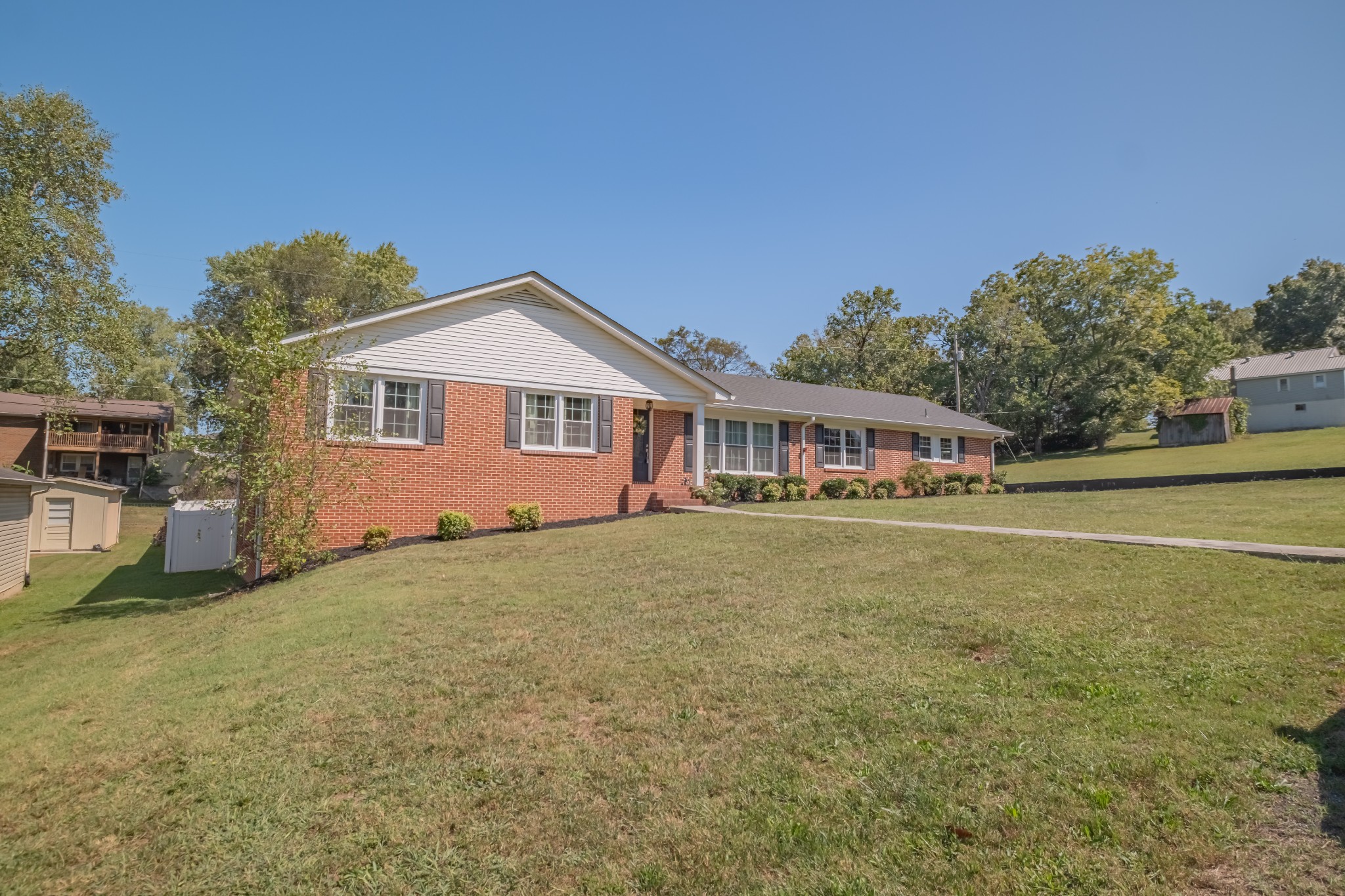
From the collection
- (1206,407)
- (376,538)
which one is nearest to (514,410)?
(376,538)

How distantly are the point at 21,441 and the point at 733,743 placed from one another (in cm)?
4684

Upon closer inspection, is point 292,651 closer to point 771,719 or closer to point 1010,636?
point 771,719

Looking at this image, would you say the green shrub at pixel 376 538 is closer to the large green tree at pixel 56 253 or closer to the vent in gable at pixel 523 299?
the vent in gable at pixel 523 299

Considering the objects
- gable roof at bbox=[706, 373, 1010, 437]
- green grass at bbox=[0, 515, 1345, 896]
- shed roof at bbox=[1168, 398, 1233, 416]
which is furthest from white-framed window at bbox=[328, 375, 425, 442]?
shed roof at bbox=[1168, 398, 1233, 416]

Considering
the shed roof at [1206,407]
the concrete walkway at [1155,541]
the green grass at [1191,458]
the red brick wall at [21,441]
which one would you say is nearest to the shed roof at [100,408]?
the red brick wall at [21,441]

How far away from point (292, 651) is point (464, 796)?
4328 mm

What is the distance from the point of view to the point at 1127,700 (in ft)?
14.6

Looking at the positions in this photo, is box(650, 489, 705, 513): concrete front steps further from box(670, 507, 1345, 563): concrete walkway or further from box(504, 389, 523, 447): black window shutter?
box(670, 507, 1345, 563): concrete walkway

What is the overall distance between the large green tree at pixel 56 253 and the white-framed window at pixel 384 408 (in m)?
9.63

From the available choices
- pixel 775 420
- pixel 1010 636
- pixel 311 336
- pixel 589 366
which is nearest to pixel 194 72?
pixel 311 336

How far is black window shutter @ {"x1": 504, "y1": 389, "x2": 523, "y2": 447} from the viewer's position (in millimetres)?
16344

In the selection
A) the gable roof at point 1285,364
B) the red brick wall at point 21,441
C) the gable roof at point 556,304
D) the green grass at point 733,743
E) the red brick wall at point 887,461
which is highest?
the gable roof at point 1285,364

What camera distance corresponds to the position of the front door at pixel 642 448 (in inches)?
757

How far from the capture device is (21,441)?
35.8m
